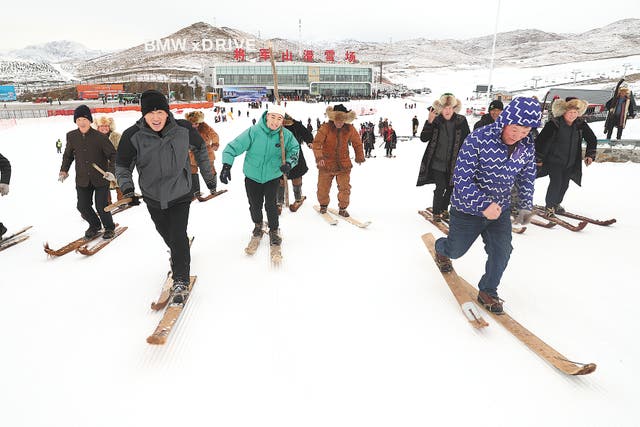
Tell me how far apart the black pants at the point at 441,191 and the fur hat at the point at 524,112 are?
256 centimetres

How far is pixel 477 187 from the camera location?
110 inches

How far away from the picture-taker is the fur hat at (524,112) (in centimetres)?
245

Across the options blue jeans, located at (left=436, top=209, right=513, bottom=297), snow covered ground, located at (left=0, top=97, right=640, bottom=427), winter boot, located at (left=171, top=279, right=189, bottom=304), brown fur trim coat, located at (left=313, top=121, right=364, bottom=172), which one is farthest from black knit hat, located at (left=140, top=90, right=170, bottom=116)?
brown fur trim coat, located at (left=313, top=121, right=364, bottom=172)

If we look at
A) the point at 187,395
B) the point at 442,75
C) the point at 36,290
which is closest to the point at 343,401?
the point at 187,395

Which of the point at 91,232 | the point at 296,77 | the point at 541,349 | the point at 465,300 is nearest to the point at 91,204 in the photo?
the point at 91,232

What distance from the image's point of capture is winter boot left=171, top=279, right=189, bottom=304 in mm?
3020

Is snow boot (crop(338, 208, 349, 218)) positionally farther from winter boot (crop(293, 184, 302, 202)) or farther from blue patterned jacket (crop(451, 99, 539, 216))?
blue patterned jacket (crop(451, 99, 539, 216))

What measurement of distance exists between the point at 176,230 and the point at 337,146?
3042 mm

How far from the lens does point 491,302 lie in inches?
118

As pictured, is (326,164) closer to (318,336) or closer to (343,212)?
(343,212)

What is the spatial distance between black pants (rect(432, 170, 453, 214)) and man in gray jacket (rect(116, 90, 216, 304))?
11.5 ft

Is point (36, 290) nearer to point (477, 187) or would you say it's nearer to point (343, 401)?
point (343, 401)

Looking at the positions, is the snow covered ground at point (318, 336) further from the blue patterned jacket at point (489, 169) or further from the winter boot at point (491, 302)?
the blue patterned jacket at point (489, 169)

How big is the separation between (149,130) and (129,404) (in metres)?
1.98
